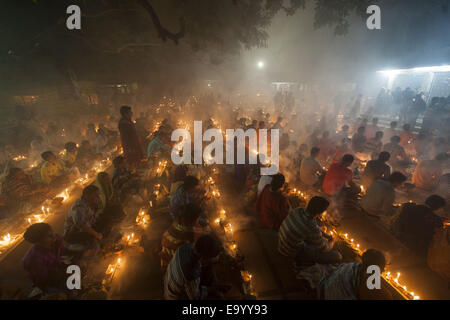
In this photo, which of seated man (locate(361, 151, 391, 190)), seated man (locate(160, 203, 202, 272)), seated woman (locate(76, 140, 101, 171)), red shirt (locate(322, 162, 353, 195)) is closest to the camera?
seated man (locate(160, 203, 202, 272))

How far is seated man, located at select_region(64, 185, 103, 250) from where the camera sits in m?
3.38

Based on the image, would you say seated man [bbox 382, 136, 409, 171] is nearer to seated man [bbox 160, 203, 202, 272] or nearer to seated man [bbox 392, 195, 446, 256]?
seated man [bbox 392, 195, 446, 256]

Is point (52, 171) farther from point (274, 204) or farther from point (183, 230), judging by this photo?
point (274, 204)

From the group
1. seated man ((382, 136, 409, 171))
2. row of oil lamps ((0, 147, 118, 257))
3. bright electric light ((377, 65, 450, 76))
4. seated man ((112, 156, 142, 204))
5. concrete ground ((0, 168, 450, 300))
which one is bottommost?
concrete ground ((0, 168, 450, 300))

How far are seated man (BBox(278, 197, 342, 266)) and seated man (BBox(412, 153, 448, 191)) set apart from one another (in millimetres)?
4741

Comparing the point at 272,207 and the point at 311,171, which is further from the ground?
the point at 311,171

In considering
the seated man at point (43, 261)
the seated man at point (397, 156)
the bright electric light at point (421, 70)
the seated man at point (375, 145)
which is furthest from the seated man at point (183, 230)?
the bright electric light at point (421, 70)

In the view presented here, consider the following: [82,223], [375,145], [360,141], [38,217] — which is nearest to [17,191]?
[38,217]

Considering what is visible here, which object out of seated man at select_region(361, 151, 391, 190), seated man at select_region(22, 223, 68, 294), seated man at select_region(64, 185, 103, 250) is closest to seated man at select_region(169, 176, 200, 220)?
seated man at select_region(64, 185, 103, 250)

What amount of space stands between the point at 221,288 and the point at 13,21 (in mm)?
13133

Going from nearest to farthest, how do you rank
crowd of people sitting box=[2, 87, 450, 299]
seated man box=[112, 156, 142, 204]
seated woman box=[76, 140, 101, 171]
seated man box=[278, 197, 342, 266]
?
crowd of people sitting box=[2, 87, 450, 299]
seated man box=[278, 197, 342, 266]
seated man box=[112, 156, 142, 204]
seated woman box=[76, 140, 101, 171]

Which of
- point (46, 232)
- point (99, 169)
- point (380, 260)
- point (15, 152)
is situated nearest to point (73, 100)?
point (15, 152)

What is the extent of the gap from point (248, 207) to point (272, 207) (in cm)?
117

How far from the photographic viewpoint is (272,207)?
418 centimetres
